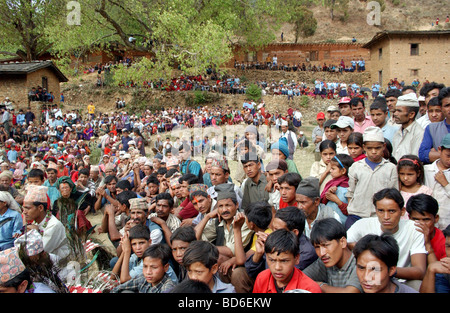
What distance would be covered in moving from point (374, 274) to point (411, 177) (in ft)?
4.76

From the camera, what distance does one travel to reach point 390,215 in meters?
3.12

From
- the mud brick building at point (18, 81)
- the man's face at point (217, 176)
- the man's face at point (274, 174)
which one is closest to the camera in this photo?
the man's face at point (274, 174)

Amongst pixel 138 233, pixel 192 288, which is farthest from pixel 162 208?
pixel 192 288

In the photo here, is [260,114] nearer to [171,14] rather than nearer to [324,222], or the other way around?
[171,14]

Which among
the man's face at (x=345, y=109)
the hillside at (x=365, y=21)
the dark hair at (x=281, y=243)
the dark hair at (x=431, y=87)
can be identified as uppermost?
the hillside at (x=365, y=21)

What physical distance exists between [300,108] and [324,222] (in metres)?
22.9

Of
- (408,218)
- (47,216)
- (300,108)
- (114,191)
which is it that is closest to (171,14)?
(300,108)

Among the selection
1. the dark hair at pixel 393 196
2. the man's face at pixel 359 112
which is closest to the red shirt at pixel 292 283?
the dark hair at pixel 393 196

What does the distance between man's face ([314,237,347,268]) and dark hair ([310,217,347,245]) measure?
1.1 inches

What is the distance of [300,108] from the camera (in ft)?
82.5

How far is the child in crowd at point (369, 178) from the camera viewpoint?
371 cm

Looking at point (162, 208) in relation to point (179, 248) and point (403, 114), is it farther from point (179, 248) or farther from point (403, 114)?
point (403, 114)

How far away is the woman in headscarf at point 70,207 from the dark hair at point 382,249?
174 inches

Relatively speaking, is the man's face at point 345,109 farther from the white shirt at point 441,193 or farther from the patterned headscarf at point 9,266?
the patterned headscarf at point 9,266
